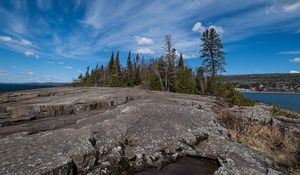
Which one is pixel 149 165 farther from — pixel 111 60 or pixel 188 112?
pixel 111 60

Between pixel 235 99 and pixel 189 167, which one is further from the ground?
pixel 235 99

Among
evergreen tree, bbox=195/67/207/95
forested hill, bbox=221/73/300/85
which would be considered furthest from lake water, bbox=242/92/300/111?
forested hill, bbox=221/73/300/85

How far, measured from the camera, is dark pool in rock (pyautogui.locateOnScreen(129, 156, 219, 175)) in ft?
23.6

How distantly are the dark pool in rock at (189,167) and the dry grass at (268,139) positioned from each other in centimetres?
249

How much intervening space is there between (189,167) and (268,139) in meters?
5.51

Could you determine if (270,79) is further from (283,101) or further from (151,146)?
(151,146)

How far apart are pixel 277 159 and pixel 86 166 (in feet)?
23.7

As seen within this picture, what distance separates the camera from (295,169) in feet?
24.1

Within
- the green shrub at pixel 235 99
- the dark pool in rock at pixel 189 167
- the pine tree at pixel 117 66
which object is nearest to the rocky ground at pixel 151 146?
the dark pool in rock at pixel 189 167

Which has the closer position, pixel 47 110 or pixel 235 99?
pixel 47 110

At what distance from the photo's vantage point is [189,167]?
7.54m

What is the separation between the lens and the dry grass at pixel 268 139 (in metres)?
8.09

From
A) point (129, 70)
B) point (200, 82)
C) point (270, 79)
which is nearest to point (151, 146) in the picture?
point (200, 82)

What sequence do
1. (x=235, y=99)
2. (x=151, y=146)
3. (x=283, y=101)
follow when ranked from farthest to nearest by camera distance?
(x=283, y=101) < (x=235, y=99) < (x=151, y=146)
